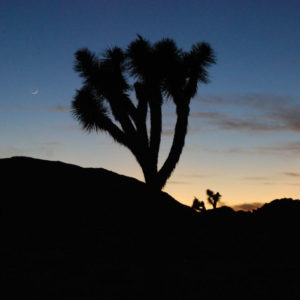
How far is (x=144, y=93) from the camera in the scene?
14.9 m

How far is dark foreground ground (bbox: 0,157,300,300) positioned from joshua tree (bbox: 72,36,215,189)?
1961mm

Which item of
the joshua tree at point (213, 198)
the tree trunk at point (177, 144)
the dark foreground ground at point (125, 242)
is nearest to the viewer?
the dark foreground ground at point (125, 242)

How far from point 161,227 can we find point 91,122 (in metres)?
6.18

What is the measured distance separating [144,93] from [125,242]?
24.1 ft

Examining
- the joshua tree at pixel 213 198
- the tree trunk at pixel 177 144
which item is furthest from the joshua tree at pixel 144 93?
the joshua tree at pixel 213 198

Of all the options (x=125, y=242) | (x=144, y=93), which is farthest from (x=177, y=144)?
(x=125, y=242)

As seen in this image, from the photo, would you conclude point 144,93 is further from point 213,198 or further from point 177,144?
point 213,198

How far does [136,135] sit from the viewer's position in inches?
580

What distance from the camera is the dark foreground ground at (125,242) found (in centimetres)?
625

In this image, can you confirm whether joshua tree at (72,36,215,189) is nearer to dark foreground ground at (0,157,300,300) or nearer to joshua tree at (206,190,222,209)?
dark foreground ground at (0,157,300,300)

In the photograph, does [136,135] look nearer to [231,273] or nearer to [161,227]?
[161,227]

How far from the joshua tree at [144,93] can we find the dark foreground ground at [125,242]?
1961 millimetres

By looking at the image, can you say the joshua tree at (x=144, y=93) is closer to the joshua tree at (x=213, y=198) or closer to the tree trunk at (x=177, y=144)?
the tree trunk at (x=177, y=144)

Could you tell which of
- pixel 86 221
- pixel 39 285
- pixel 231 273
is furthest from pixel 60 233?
pixel 231 273
